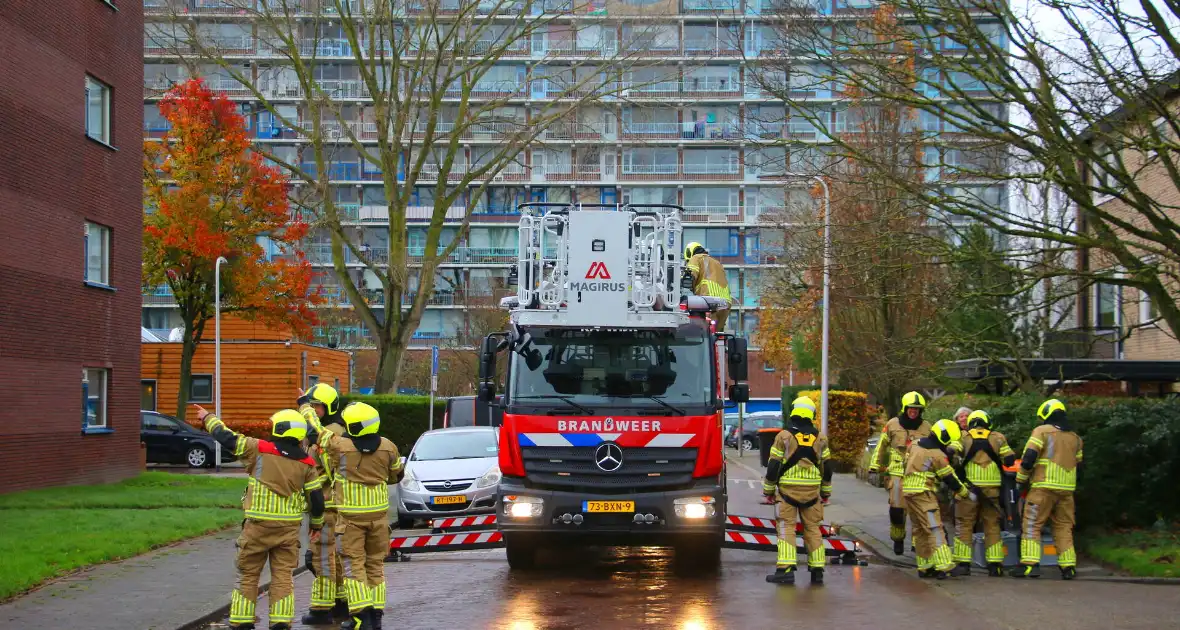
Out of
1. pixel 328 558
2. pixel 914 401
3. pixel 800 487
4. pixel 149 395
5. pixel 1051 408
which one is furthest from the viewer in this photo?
pixel 149 395

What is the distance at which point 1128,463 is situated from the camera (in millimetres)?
14328

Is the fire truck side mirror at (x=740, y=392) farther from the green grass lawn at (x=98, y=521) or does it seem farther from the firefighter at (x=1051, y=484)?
the green grass lawn at (x=98, y=521)

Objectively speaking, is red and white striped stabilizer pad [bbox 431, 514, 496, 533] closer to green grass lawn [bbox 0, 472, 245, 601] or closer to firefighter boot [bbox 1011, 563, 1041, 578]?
green grass lawn [bbox 0, 472, 245, 601]

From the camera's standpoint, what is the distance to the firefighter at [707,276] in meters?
14.8

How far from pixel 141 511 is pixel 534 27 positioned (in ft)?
57.0

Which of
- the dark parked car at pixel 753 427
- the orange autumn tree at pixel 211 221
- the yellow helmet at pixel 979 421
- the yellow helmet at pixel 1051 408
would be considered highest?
the orange autumn tree at pixel 211 221

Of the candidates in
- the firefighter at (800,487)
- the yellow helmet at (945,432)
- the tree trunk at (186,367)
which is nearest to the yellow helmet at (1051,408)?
the yellow helmet at (945,432)

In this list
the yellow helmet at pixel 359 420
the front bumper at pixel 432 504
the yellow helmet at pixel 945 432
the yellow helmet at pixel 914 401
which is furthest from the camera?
the front bumper at pixel 432 504

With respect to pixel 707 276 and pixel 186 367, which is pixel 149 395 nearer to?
pixel 186 367

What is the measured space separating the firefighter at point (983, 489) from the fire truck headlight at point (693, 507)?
114 inches

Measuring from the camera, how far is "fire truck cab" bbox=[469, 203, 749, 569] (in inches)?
497

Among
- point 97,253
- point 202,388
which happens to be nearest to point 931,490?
point 97,253

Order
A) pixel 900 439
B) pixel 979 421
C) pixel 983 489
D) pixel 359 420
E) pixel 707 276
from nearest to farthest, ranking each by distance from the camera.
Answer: pixel 359 420 → pixel 983 489 → pixel 979 421 → pixel 900 439 → pixel 707 276

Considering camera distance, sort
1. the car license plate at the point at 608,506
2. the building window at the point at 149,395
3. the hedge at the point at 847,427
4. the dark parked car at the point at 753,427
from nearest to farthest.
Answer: the car license plate at the point at 608,506
the hedge at the point at 847,427
the building window at the point at 149,395
the dark parked car at the point at 753,427
